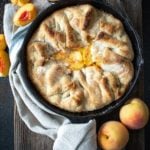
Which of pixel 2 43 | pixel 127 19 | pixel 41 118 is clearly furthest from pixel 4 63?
pixel 127 19

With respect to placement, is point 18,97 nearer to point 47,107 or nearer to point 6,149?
point 47,107

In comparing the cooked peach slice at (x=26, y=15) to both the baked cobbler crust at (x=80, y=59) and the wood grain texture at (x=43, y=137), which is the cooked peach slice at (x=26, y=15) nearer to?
the baked cobbler crust at (x=80, y=59)

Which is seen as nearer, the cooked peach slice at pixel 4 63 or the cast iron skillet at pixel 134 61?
the cast iron skillet at pixel 134 61

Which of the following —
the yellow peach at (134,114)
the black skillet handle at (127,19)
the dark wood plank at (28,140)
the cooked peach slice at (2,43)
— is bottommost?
the dark wood plank at (28,140)

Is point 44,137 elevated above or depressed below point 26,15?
below

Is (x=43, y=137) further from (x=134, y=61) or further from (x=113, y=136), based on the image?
(x=134, y=61)

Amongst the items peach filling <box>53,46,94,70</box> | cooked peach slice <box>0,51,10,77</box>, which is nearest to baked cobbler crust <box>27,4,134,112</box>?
peach filling <box>53,46,94,70</box>

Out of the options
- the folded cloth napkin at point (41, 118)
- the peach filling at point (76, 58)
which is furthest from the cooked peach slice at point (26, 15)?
the peach filling at point (76, 58)

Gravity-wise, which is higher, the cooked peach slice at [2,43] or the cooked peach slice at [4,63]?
the cooked peach slice at [2,43]
